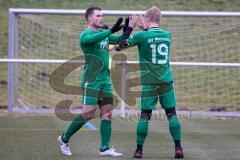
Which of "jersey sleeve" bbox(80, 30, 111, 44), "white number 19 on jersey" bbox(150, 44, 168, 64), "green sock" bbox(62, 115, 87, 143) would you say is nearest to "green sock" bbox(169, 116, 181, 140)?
"white number 19 on jersey" bbox(150, 44, 168, 64)

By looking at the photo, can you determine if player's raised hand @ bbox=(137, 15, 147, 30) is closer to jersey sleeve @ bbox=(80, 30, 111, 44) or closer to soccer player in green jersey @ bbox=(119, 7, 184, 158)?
soccer player in green jersey @ bbox=(119, 7, 184, 158)

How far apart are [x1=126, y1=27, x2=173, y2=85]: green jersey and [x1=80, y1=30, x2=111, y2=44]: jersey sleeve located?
1.28ft

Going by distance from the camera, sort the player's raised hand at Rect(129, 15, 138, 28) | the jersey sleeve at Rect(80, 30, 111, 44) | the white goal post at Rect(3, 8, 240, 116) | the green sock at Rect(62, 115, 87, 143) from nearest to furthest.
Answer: the jersey sleeve at Rect(80, 30, 111, 44)
the player's raised hand at Rect(129, 15, 138, 28)
the green sock at Rect(62, 115, 87, 143)
the white goal post at Rect(3, 8, 240, 116)

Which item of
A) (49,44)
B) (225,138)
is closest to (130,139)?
(225,138)

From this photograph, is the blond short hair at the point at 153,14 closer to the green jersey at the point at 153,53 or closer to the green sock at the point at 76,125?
the green jersey at the point at 153,53

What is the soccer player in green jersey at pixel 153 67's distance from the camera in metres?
8.55

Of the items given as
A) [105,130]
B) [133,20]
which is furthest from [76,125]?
[133,20]

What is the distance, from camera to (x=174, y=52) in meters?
15.6

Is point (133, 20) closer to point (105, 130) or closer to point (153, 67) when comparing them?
point (153, 67)

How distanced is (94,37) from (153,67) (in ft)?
2.71

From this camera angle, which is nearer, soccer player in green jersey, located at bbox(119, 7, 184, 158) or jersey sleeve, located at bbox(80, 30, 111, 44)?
jersey sleeve, located at bbox(80, 30, 111, 44)

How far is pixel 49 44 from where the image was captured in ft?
53.4

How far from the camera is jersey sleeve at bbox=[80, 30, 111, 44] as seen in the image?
27.3 ft

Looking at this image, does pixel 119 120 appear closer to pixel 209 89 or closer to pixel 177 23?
pixel 209 89
